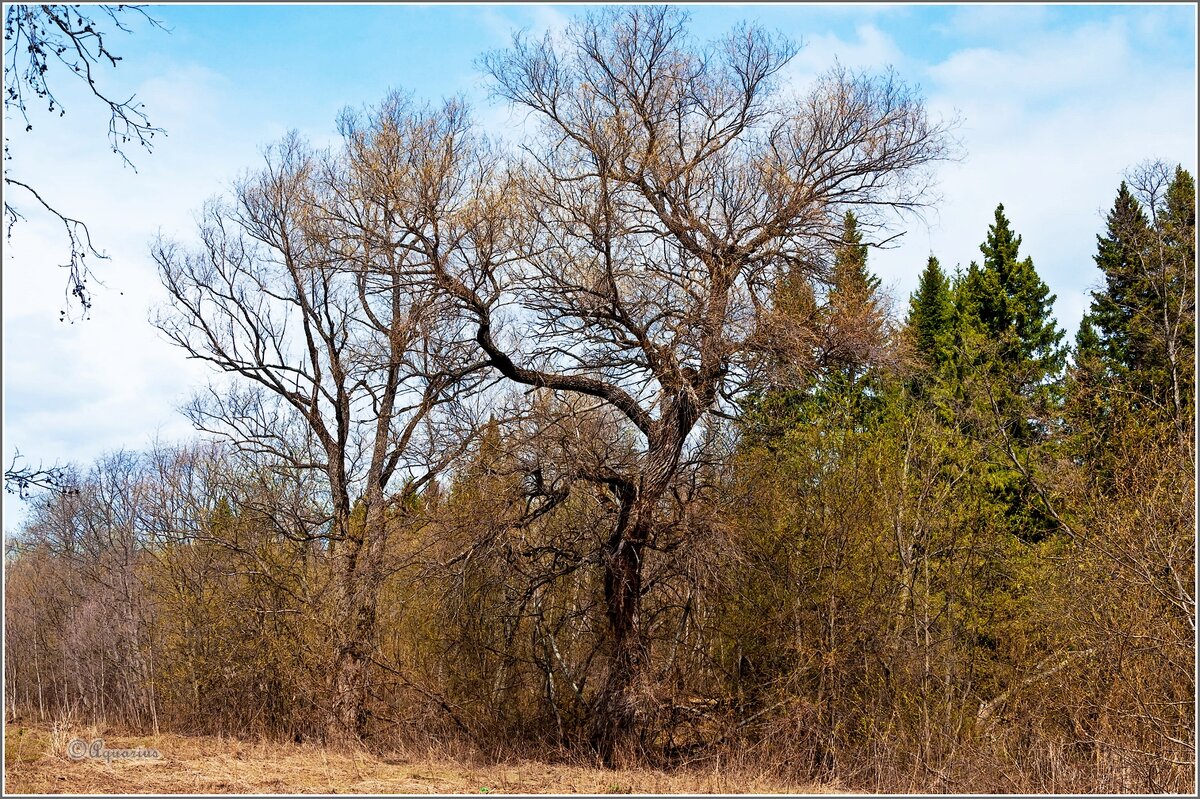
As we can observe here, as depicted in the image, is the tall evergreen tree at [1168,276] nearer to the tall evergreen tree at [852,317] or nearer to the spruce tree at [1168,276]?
the spruce tree at [1168,276]

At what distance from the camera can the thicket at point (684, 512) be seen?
41.3 feet

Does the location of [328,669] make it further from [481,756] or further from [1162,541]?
[1162,541]

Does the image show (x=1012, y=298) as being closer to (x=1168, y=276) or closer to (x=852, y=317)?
(x=1168, y=276)

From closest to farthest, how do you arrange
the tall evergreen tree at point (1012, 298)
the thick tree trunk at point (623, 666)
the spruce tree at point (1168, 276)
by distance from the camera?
the thick tree trunk at point (623, 666), the spruce tree at point (1168, 276), the tall evergreen tree at point (1012, 298)

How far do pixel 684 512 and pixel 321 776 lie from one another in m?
6.08

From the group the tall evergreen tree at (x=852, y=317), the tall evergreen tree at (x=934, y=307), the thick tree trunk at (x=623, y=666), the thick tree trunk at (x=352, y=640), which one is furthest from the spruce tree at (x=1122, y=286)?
the thick tree trunk at (x=352, y=640)

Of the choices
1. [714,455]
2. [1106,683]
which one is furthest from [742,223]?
[1106,683]

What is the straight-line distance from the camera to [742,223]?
44.2ft

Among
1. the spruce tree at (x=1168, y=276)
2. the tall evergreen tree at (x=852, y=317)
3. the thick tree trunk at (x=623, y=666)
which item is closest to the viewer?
the tall evergreen tree at (x=852, y=317)

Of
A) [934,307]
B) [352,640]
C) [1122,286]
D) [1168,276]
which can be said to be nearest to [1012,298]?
[934,307]

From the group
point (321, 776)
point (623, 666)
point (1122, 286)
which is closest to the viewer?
point (321, 776)

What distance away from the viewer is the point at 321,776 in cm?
1267

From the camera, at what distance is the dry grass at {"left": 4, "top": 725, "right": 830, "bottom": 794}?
10992 mm

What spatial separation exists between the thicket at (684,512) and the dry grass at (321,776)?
54.4 inches
